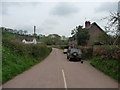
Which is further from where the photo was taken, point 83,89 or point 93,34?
point 93,34

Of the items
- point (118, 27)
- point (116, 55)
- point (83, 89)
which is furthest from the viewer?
point (118, 27)

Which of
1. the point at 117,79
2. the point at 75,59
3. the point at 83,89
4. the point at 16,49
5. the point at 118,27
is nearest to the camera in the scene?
the point at 83,89

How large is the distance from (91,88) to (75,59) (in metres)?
20.5

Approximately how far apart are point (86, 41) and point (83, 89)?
160 ft

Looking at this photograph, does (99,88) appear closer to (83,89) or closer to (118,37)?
(83,89)

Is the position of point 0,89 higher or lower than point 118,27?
lower

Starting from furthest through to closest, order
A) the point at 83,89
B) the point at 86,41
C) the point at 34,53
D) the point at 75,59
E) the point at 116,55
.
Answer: the point at 86,41
the point at 75,59
the point at 34,53
the point at 116,55
the point at 83,89

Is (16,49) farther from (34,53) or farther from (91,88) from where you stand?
(91,88)

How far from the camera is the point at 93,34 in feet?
194

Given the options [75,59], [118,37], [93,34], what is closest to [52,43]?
[93,34]

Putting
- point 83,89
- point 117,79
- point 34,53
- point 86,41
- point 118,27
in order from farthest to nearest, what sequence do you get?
point 86,41 → point 34,53 → point 118,27 → point 117,79 → point 83,89

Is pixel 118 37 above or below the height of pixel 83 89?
above

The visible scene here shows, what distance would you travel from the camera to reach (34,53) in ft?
89.2

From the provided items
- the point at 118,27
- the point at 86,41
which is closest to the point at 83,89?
the point at 118,27
